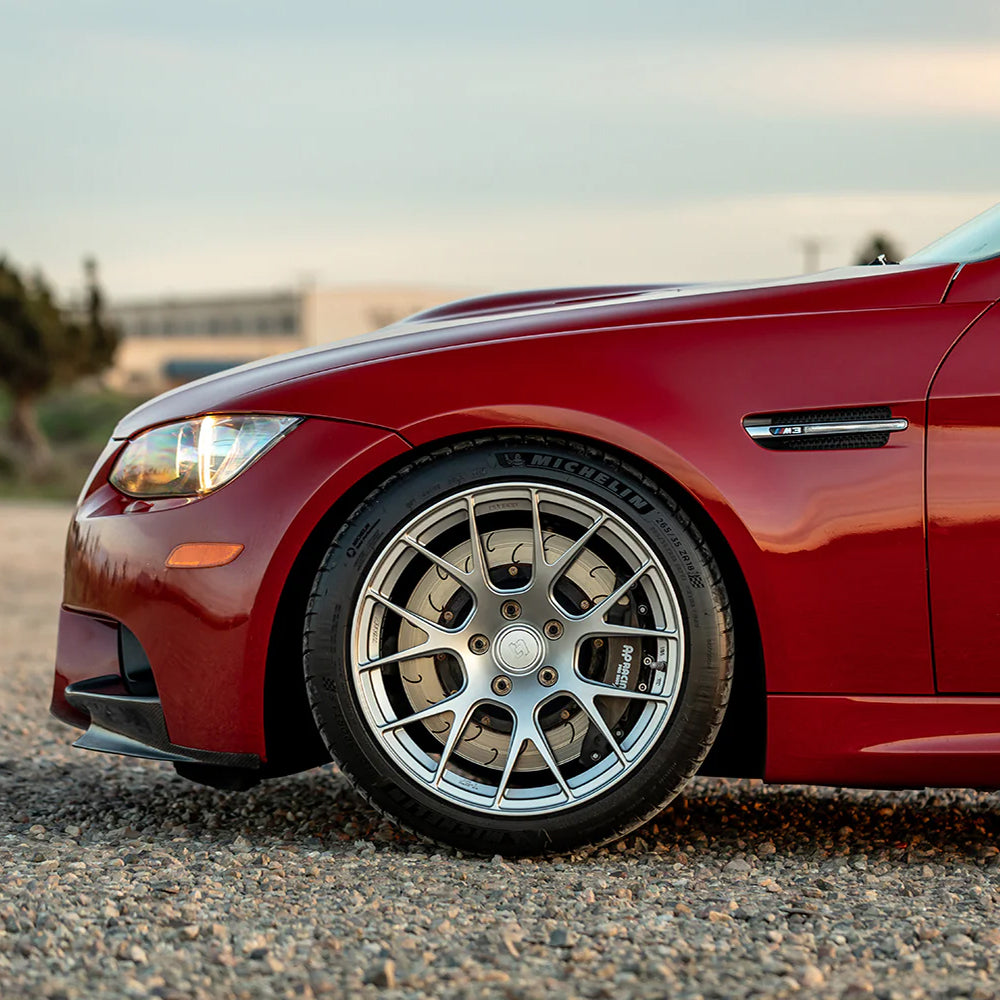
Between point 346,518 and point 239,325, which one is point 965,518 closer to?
point 346,518

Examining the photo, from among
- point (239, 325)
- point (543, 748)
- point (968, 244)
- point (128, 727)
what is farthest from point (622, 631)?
point (239, 325)

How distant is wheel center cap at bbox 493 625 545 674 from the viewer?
3.05 m

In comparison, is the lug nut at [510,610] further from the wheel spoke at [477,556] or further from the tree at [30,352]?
the tree at [30,352]

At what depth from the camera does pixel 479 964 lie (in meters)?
2.43

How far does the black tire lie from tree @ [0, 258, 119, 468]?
39481 millimetres

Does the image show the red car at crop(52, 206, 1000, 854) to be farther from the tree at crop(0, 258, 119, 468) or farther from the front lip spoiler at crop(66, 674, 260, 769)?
the tree at crop(0, 258, 119, 468)

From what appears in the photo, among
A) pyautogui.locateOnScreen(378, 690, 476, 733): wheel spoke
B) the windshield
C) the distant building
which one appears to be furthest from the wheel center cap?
the distant building

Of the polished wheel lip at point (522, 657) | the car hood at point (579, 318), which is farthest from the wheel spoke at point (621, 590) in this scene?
the car hood at point (579, 318)

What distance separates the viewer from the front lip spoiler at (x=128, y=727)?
3.19 metres

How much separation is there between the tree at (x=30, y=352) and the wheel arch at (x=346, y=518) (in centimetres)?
3931

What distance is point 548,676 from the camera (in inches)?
120

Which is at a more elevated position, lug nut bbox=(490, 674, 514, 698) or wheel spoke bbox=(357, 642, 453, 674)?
wheel spoke bbox=(357, 642, 453, 674)

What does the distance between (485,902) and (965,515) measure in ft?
3.99

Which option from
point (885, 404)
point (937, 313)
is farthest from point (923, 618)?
point (937, 313)
